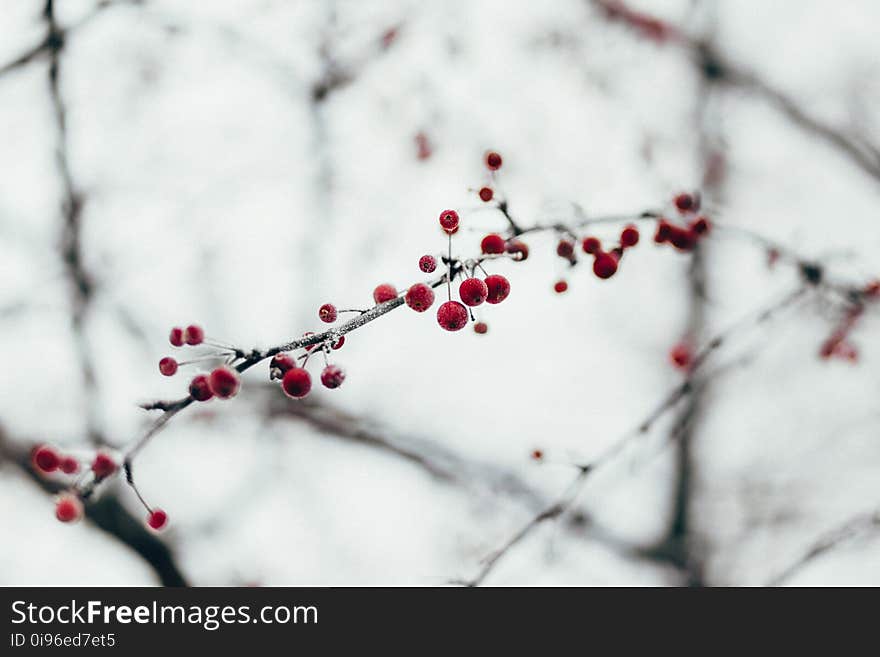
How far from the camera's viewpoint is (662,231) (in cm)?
298

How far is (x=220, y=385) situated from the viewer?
1870 mm

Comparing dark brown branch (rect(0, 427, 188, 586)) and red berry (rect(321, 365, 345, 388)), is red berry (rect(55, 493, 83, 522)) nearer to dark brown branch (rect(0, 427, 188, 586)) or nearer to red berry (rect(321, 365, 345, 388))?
red berry (rect(321, 365, 345, 388))

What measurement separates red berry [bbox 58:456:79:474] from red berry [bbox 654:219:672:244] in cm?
304

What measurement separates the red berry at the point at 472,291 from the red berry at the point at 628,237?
100 cm

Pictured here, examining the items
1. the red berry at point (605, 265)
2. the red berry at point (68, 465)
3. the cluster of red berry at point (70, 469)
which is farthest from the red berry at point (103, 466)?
the red berry at point (605, 265)

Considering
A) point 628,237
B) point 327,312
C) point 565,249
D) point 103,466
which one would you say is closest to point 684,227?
point 628,237

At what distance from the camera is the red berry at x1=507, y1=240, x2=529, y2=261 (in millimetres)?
2420

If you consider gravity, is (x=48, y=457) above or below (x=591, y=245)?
below

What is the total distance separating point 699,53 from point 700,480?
15.8ft

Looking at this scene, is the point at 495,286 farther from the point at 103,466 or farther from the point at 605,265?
the point at 103,466

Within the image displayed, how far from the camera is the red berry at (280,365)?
1930 millimetres

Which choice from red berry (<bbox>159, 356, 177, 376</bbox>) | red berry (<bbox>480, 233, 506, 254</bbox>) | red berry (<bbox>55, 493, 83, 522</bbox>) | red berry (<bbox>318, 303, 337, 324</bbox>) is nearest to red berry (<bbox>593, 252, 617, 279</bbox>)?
red berry (<bbox>480, 233, 506, 254</bbox>)

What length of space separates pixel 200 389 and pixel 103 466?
43 cm
